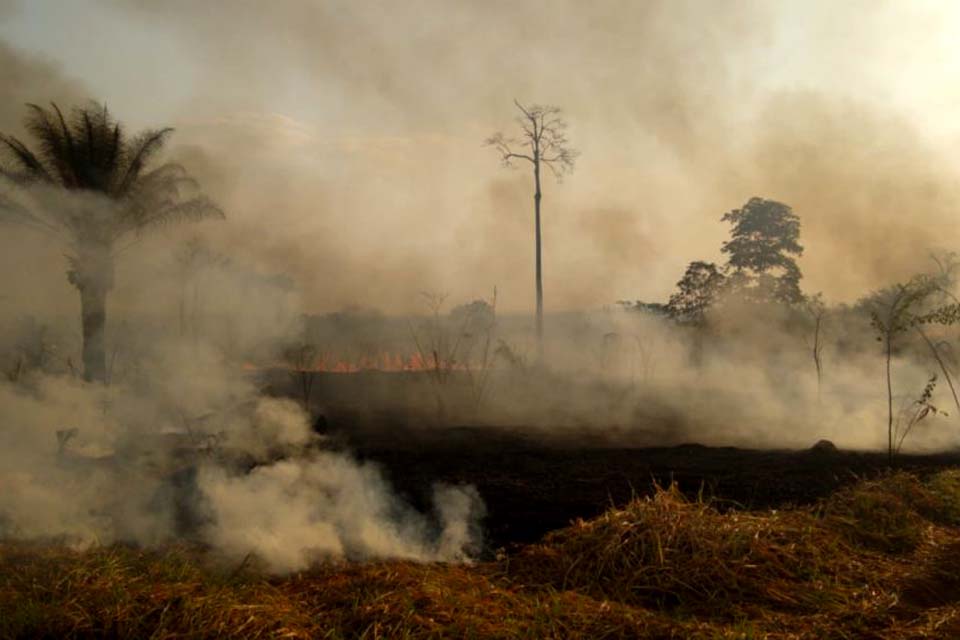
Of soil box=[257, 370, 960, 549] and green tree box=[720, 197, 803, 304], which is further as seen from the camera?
green tree box=[720, 197, 803, 304]

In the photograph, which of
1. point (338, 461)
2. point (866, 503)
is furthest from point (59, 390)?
point (866, 503)

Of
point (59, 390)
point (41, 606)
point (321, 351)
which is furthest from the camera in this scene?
point (321, 351)

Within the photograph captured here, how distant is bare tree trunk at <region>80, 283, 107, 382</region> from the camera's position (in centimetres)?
1466

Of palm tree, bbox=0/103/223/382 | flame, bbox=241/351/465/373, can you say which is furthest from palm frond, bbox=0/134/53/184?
flame, bbox=241/351/465/373

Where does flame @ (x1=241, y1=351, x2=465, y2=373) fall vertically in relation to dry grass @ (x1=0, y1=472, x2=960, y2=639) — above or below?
above

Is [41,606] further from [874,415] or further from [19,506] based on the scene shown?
[874,415]

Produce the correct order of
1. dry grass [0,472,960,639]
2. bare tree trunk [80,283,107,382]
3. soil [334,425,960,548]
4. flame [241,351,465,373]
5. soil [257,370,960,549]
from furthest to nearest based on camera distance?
flame [241,351,465,373] < bare tree trunk [80,283,107,382] < soil [257,370,960,549] < soil [334,425,960,548] < dry grass [0,472,960,639]

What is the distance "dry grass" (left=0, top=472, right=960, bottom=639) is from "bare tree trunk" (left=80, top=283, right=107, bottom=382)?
8.72m

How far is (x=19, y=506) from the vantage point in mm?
7277

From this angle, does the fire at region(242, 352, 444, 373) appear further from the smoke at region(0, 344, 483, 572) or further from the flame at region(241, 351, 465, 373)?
the smoke at region(0, 344, 483, 572)

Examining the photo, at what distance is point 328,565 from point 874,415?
15.3m

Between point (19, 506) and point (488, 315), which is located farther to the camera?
point (488, 315)

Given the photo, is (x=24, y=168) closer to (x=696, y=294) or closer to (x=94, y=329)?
(x=94, y=329)

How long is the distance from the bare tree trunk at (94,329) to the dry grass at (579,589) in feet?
28.6
